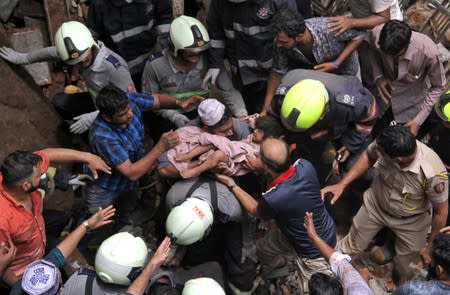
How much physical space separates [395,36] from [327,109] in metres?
0.90

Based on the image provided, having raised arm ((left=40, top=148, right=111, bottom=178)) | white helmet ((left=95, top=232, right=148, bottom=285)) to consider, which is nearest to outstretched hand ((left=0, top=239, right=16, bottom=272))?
white helmet ((left=95, top=232, right=148, bottom=285))

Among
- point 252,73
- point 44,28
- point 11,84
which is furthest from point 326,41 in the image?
point 44,28

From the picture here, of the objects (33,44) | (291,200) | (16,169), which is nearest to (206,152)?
(291,200)

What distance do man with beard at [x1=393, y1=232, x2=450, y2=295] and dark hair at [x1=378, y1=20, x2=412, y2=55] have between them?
1.90 metres

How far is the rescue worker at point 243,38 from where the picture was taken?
5211 millimetres

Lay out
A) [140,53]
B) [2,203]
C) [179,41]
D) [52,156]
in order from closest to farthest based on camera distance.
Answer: [2,203], [52,156], [179,41], [140,53]

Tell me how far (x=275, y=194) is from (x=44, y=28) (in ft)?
13.6

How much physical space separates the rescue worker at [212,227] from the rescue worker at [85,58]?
1260 mm

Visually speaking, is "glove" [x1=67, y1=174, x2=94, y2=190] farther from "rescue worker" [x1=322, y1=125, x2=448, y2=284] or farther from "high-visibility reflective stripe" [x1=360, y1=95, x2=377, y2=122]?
"high-visibility reflective stripe" [x1=360, y1=95, x2=377, y2=122]

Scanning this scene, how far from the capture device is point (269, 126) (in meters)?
4.64

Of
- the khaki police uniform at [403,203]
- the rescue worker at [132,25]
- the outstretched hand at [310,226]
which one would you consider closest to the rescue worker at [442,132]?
the khaki police uniform at [403,203]

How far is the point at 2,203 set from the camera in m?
3.74

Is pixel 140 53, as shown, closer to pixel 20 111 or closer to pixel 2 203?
pixel 20 111

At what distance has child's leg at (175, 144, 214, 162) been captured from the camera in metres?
Result: 4.41
